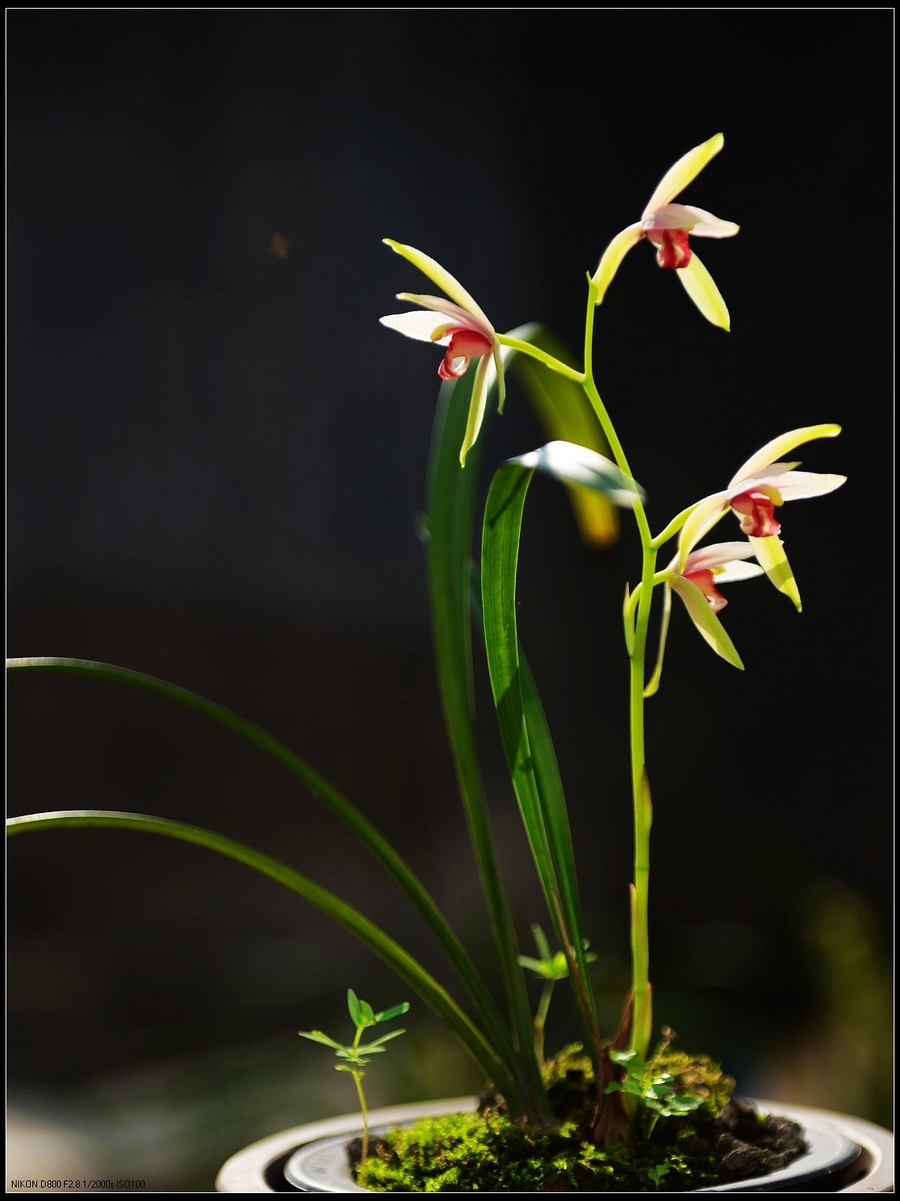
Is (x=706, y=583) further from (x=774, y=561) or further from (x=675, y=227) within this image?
(x=675, y=227)

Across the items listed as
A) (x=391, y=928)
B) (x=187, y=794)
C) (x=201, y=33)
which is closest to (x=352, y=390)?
(x=201, y=33)

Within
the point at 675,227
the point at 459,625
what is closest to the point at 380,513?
the point at 459,625

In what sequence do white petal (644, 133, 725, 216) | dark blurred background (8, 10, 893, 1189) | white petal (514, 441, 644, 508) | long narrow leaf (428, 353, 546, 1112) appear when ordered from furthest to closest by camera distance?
dark blurred background (8, 10, 893, 1189), long narrow leaf (428, 353, 546, 1112), white petal (644, 133, 725, 216), white petal (514, 441, 644, 508)

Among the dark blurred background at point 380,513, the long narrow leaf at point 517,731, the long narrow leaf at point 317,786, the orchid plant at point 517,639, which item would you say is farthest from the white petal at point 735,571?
the dark blurred background at point 380,513

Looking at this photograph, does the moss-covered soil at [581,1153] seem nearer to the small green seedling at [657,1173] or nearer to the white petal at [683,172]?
the small green seedling at [657,1173]

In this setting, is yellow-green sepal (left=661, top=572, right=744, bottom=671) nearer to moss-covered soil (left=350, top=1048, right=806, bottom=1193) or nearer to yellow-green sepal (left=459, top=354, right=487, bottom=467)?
yellow-green sepal (left=459, top=354, right=487, bottom=467)

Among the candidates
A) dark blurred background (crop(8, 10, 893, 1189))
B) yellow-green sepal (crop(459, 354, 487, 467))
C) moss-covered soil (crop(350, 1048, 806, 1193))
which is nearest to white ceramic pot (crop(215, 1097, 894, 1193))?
moss-covered soil (crop(350, 1048, 806, 1193))

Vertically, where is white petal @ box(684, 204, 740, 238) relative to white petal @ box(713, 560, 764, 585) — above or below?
above

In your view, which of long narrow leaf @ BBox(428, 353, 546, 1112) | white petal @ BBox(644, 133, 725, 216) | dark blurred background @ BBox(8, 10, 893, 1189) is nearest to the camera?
white petal @ BBox(644, 133, 725, 216)
